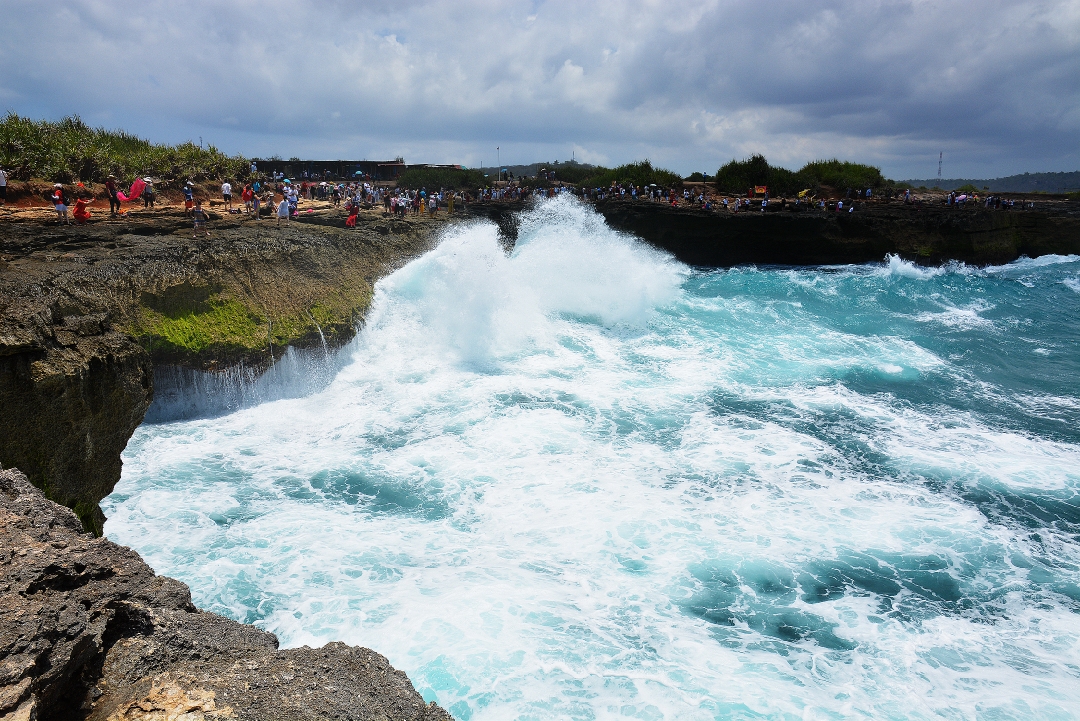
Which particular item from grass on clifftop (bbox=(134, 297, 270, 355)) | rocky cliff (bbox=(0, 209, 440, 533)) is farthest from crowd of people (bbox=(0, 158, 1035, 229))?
grass on clifftop (bbox=(134, 297, 270, 355))

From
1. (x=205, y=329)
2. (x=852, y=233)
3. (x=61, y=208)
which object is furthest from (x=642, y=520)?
(x=852, y=233)

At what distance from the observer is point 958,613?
715 cm

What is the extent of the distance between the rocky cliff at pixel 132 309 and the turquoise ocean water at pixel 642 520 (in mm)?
1268

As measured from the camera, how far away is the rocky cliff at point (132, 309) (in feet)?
21.8

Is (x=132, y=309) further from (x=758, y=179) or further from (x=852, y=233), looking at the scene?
(x=758, y=179)

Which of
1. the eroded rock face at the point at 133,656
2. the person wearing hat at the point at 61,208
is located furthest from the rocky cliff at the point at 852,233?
the eroded rock face at the point at 133,656

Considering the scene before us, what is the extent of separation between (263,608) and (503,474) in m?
4.21

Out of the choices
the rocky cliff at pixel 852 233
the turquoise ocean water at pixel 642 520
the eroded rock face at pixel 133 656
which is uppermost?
the rocky cliff at pixel 852 233

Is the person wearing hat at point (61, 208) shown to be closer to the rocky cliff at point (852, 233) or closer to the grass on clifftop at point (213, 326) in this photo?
the grass on clifftop at point (213, 326)

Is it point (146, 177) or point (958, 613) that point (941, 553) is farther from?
point (146, 177)

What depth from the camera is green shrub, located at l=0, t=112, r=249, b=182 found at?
17.8 m

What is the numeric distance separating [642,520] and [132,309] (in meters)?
10.3

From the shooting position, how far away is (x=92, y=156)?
18984mm

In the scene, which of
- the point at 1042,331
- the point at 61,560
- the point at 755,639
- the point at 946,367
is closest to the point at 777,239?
the point at 1042,331
